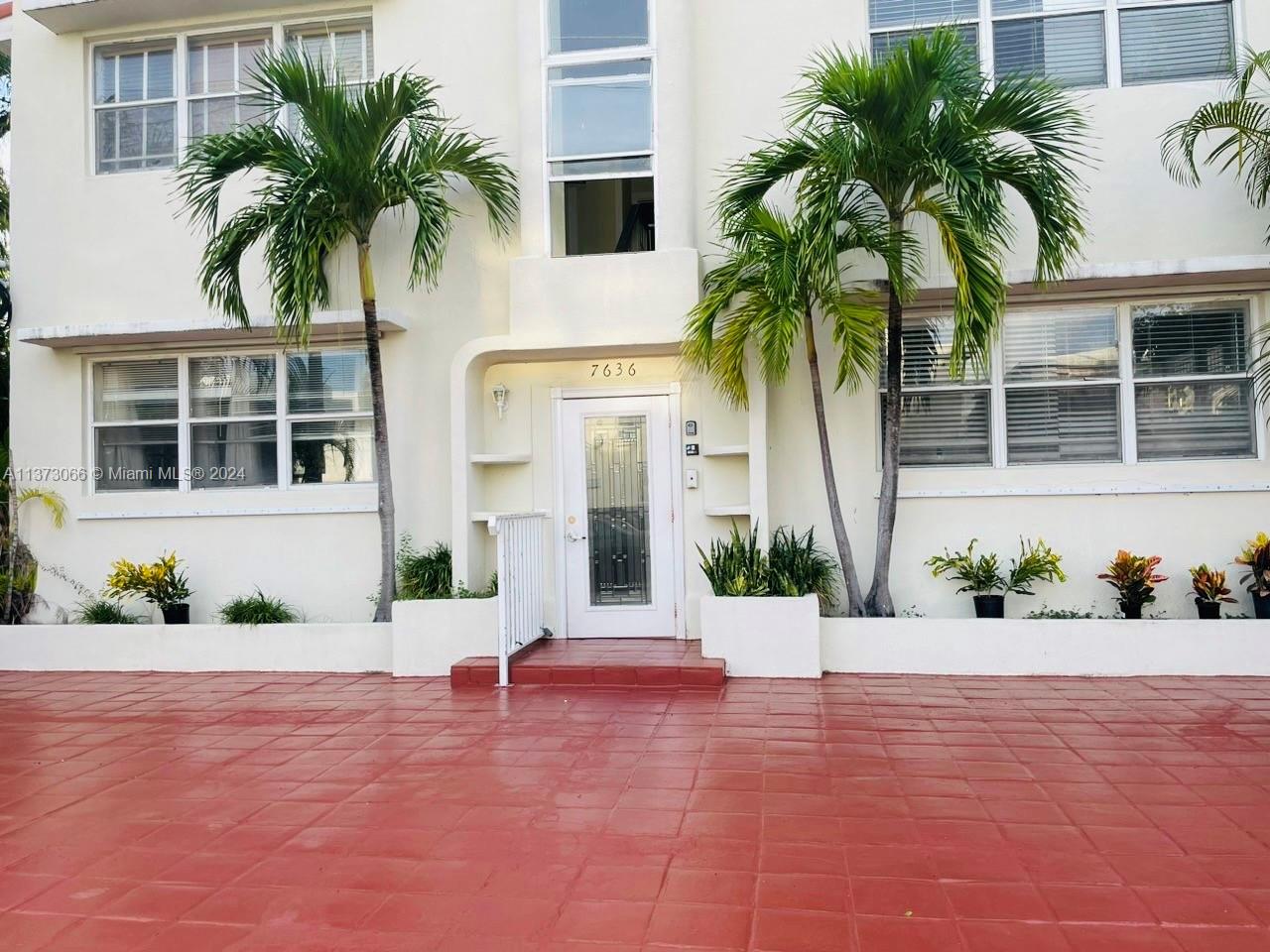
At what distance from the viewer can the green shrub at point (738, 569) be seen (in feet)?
23.6

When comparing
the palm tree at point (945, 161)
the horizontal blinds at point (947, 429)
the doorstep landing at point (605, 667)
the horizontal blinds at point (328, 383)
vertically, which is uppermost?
the palm tree at point (945, 161)

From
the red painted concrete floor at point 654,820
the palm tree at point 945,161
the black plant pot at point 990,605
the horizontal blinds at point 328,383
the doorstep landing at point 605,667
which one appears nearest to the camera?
the red painted concrete floor at point 654,820

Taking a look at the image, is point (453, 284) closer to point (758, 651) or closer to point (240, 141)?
point (240, 141)

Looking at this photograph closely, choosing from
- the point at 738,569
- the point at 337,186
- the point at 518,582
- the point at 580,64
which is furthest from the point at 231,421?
the point at 738,569

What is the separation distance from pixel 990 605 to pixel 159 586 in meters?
7.02

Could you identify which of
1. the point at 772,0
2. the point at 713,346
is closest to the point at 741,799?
the point at 713,346

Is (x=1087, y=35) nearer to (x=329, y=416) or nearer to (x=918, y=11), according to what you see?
(x=918, y=11)

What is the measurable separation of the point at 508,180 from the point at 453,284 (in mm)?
1028

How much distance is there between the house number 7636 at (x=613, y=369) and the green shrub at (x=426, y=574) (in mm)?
2019

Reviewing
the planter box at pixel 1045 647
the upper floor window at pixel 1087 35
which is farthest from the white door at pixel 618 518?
the upper floor window at pixel 1087 35

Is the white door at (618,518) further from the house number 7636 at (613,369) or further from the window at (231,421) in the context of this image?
the window at (231,421)

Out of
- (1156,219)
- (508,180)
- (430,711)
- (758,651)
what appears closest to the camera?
(430,711)

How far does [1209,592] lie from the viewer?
7223mm

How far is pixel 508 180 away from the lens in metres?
8.29
